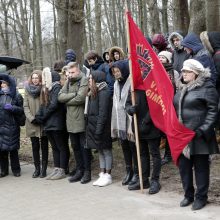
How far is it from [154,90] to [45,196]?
2.28 m

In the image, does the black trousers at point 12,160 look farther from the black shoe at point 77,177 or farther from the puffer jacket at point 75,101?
the puffer jacket at point 75,101

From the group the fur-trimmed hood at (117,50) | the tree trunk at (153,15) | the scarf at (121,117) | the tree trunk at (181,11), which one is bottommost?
the scarf at (121,117)

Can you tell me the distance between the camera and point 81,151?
7.85 meters

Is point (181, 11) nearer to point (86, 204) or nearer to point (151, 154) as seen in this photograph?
point (151, 154)

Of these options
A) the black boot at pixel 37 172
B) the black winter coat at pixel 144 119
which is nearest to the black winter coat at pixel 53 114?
the black boot at pixel 37 172

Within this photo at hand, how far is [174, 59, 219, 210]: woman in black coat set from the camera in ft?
18.6

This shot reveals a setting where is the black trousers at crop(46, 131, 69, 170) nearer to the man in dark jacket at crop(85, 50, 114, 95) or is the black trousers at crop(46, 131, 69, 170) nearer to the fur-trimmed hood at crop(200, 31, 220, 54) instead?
the man in dark jacket at crop(85, 50, 114, 95)

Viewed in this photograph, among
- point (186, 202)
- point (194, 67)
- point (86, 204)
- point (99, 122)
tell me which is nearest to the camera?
point (194, 67)

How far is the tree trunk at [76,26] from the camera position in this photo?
37.9 ft

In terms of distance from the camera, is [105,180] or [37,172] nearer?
[105,180]

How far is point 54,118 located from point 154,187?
2.16 meters

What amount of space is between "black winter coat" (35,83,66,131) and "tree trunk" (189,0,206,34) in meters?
4.08

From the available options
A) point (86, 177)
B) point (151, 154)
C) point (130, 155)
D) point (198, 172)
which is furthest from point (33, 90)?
point (198, 172)

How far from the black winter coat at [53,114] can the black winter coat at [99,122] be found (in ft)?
2.12
